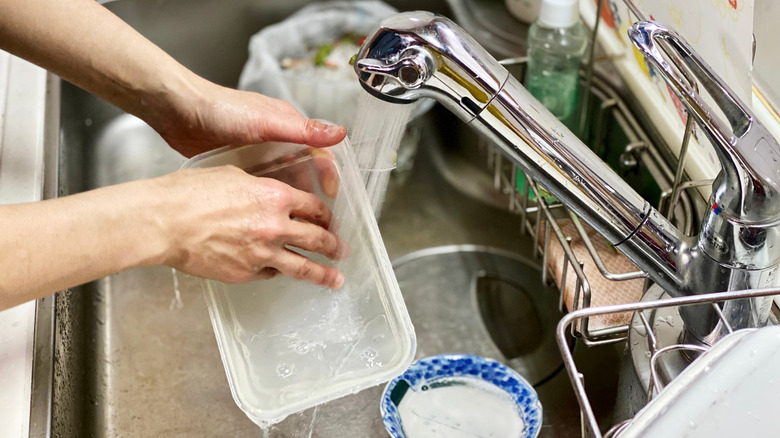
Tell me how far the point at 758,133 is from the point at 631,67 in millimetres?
453

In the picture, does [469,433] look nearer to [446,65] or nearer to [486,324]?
[486,324]

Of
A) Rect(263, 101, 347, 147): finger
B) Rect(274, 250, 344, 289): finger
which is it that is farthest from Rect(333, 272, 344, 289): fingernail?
Rect(263, 101, 347, 147): finger

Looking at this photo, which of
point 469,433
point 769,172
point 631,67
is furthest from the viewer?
point 631,67

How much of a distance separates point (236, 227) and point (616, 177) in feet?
1.02

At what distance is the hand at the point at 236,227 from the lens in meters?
0.63

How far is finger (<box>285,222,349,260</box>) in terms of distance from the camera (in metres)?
0.68

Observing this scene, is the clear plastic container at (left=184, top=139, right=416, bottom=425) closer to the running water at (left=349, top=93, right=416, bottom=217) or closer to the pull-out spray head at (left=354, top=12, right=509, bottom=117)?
the running water at (left=349, top=93, right=416, bottom=217)

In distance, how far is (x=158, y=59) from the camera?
78 cm

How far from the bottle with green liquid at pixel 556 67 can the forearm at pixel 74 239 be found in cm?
48

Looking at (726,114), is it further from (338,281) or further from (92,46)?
(92,46)

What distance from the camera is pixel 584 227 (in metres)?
0.88

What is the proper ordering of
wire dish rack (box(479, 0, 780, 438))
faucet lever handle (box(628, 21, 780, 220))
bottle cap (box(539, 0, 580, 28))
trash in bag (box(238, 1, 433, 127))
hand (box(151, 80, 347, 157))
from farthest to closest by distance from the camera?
1. trash in bag (box(238, 1, 433, 127))
2. bottle cap (box(539, 0, 580, 28))
3. hand (box(151, 80, 347, 157))
4. wire dish rack (box(479, 0, 780, 438))
5. faucet lever handle (box(628, 21, 780, 220))

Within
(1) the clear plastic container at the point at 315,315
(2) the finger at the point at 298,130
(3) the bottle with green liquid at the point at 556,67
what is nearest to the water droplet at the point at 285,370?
(1) the clear plastic container at the point at 315,315

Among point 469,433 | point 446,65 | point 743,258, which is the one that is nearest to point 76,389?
point 469,433
